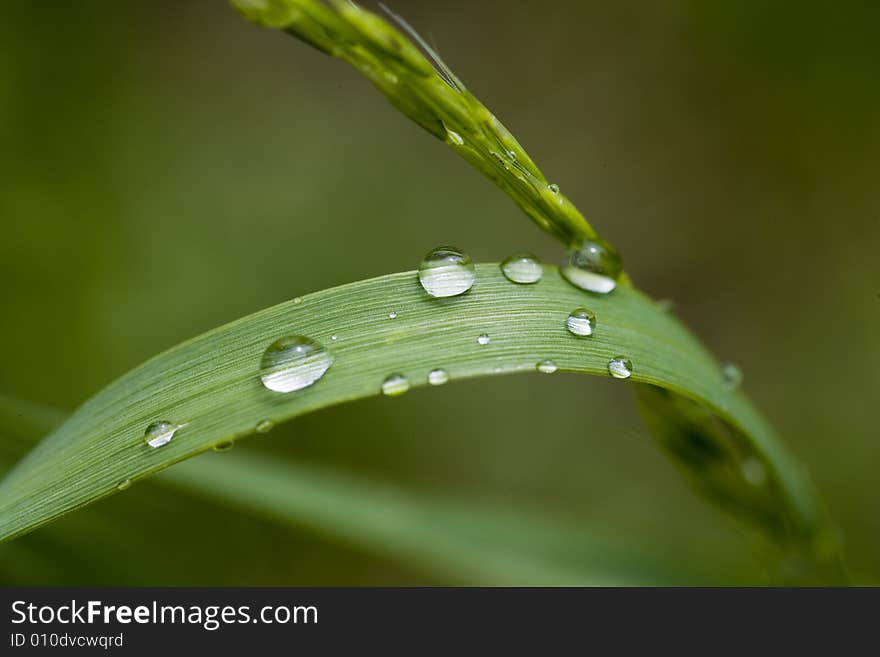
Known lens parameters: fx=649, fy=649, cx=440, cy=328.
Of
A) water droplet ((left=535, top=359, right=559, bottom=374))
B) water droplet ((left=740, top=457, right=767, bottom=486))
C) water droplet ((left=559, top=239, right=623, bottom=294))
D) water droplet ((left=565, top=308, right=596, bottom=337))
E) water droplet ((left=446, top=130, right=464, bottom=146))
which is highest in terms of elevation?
water droplet ((left=446, top=130, right=464, bottom=146))

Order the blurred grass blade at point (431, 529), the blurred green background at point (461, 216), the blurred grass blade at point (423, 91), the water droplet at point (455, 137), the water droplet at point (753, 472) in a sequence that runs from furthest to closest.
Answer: the blurred green background at point (461, 216)
the blurred grass blade at point (431, 529)
the water droplet at point (753, 472)
the water droplet at point (455, 137)
the blurred grass blade at point (423, 91)

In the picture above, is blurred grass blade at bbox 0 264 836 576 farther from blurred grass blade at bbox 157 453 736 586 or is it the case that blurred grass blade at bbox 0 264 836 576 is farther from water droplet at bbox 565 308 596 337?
blurred grass blade at bbox 157 453 736 586

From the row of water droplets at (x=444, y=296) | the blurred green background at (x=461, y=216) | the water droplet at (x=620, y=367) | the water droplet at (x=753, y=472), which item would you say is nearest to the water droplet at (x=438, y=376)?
the row of water droplets at (x=444, y=296)

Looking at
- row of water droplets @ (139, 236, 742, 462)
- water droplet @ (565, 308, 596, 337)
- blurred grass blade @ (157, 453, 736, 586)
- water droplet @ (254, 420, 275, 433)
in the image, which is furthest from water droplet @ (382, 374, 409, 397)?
blurred grass blade @ (157, 453, 736, 586)

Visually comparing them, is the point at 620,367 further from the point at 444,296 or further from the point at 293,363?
the point at 293,363

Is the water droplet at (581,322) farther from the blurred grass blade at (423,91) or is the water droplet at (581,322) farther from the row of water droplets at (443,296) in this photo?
the blurred grass blade at (423,91)

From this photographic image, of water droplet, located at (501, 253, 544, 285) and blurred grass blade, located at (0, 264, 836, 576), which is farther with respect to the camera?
water droplet, located at (501, 253, 544, 285)

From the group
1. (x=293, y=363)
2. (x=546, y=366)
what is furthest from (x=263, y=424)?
(x=546, y=366)
